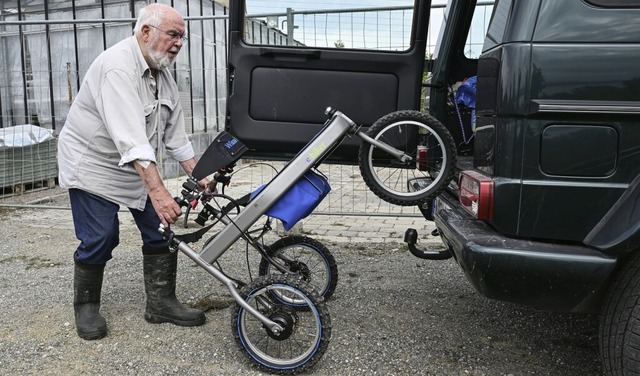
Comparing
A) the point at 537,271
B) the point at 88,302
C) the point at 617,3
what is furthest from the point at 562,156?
the point at 88,302

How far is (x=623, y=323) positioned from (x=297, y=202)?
58.1 inches

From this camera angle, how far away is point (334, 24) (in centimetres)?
386

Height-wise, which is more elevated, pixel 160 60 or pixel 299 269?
pixel 160 60

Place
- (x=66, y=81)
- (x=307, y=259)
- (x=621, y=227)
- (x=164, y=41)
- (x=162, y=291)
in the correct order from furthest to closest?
(x=66, y=81) < (x=307, y=259) < (x=162, y=291) < (x=164, y=41) < (x=621, y=227)

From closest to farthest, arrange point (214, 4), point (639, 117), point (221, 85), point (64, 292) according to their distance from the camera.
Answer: point (639, 117), point (64, 292), point (221, 85), point (214, 4)

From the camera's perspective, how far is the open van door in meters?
3.33

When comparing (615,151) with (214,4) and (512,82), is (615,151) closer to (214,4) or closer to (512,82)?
(512,82)

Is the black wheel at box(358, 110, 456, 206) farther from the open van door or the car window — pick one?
the car window

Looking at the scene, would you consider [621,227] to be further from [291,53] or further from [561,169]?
[291,53]

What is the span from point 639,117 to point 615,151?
0.15m

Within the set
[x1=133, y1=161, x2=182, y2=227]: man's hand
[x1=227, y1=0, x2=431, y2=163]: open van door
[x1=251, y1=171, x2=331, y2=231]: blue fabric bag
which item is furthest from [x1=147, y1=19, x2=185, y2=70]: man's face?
[x1=251, y1=171, x2=331, y2=231]: blue fabric bag

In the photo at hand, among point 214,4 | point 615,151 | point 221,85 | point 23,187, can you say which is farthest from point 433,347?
point 214,4

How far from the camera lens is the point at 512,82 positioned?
2.27m

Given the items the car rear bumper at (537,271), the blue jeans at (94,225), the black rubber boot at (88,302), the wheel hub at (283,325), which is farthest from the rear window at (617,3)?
the black rubber boot at (88,302)
